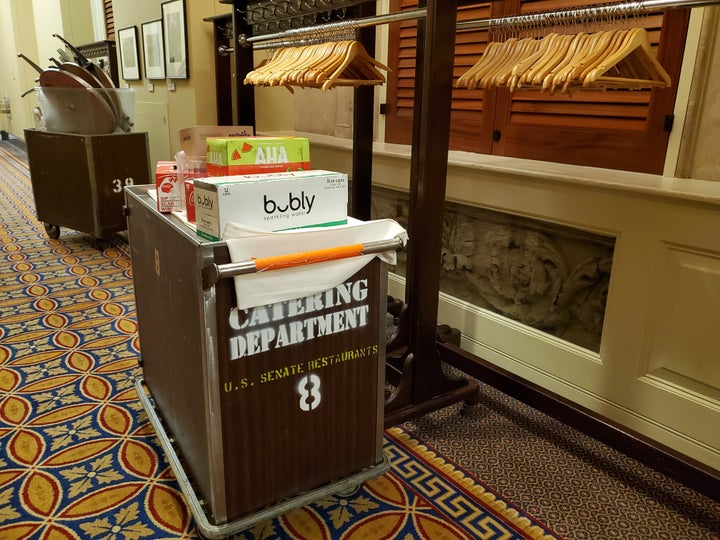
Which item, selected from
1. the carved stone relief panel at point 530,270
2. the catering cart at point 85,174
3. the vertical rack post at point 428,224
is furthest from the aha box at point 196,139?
the catering cart at point 85,174

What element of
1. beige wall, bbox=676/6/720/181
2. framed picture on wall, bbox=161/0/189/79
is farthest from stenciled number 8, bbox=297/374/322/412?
framed picture on wall, bbox=161/0/189/79

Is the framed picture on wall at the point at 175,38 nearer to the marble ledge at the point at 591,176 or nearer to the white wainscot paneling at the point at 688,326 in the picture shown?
the marble ledge at the point at 591,176

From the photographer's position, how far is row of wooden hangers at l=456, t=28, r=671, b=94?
1482 millimetres

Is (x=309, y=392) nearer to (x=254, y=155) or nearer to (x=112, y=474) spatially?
(x=254, y=155)

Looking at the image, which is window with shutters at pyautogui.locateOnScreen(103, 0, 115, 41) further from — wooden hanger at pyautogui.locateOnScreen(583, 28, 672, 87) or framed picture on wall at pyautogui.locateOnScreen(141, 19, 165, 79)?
wooden hanger at pyautogui.locateOnScreen(583, 28, 672, 87)

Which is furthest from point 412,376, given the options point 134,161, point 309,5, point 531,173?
point 134,161

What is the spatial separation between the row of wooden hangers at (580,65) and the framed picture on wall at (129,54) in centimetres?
418

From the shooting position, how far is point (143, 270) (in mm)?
1858

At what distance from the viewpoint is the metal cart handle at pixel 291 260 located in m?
1.23

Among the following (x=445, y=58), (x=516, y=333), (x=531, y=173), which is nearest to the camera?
(x=445, y=58)

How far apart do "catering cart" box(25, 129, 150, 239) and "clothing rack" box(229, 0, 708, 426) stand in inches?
90.9

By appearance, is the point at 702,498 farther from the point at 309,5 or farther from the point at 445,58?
the point at 309,5

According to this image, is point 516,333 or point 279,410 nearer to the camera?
point 279,410

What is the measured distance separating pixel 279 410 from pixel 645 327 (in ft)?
4.31
